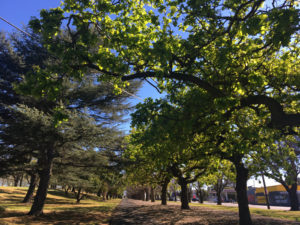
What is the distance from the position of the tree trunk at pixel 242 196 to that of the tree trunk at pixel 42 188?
12524 millimetres

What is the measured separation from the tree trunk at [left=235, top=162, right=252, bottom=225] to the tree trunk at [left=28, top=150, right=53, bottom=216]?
41.1 ft

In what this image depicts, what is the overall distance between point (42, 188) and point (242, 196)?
13041 millimetres

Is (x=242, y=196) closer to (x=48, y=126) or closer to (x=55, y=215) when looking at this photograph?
(x=48, y=126)

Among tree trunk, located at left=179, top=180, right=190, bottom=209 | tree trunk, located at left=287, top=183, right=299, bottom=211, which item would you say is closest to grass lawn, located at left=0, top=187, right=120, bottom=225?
tree trunk, located at left=179, top=180, right=190, bottom=209

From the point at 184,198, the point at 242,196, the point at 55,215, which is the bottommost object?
the point at 55,215

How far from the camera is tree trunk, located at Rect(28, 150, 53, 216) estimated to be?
12827 mm

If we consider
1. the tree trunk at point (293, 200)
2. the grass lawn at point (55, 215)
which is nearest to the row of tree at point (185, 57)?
the grass lawn at point (55, 215)

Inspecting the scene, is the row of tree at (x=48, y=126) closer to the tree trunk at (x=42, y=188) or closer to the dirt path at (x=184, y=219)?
the tree trunk at (x=42, y=188)

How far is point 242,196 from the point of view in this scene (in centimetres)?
1082

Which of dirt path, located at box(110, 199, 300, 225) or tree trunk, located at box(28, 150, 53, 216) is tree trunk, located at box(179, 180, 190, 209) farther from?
tree trunk, located at box(28, 150, 53, 216)

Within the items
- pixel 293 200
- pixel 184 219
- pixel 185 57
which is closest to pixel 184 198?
pixel 184 219

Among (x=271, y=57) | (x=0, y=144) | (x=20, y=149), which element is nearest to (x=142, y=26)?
(x=271, y=57)

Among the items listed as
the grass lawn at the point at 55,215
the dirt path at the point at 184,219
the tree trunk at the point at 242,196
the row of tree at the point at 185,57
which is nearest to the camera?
the row of tree at the point at 185,57

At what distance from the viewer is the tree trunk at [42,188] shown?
12.8 m
